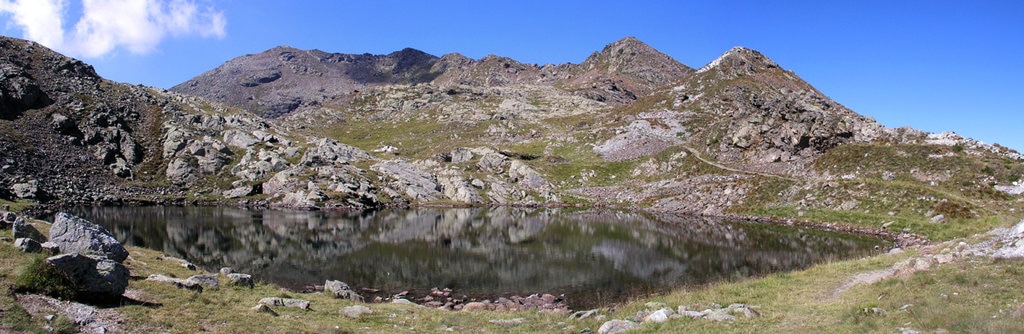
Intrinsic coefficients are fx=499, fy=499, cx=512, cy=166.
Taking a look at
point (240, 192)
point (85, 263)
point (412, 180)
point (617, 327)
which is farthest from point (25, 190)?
point (617, 327)

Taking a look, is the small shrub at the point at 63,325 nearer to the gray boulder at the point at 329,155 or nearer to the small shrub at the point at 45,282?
the small shrub at the point at 45,282

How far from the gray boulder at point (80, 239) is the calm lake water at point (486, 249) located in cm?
1289

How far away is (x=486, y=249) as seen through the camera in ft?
176

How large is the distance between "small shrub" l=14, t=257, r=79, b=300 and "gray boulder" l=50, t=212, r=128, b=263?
683cm

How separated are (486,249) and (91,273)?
3841 cm

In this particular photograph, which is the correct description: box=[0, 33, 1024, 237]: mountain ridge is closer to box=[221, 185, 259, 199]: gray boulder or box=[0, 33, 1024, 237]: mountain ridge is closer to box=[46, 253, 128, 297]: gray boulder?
box=[221, 185, 259, 199]: gray boulder

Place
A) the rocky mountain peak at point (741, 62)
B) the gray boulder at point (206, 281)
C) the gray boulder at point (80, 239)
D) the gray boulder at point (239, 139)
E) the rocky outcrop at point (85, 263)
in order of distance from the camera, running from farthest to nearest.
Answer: the rocky mountain peak at point (741, 62) < the gray boulder at point (239, 139) < the gray boulder at point (206, 281) < the gray boulder at point (80, 239) < the rocky outcrop at point (85, 263)

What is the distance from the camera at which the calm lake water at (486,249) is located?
38.4 meters

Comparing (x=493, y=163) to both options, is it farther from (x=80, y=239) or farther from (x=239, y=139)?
(x=80, y=239)

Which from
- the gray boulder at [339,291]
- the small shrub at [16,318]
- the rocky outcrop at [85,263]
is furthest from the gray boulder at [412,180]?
the small shrub at [16,318]

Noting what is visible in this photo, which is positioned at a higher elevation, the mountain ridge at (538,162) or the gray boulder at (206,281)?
Result: the mountain ridge at (538,162)

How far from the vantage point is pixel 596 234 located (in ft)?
213

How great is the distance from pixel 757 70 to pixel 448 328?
18217 centimetres

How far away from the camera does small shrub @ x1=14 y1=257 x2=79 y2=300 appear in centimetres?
1611
